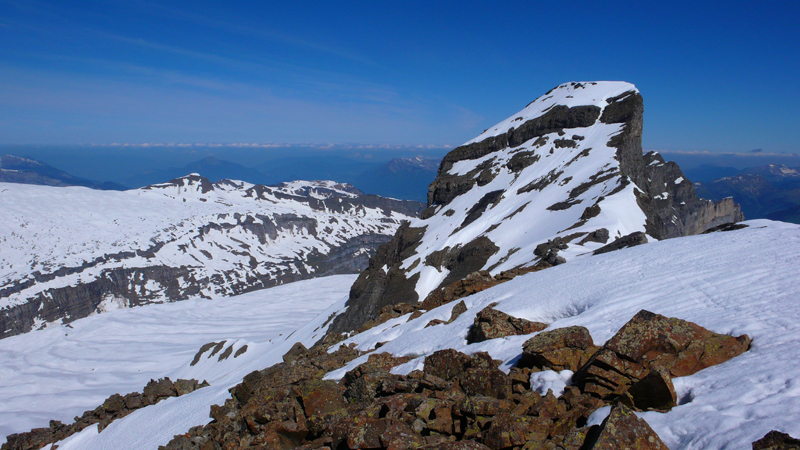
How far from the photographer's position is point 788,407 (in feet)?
21.2

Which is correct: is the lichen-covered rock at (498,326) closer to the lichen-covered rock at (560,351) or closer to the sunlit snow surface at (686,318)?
the sunlit snow surface at (686,318)

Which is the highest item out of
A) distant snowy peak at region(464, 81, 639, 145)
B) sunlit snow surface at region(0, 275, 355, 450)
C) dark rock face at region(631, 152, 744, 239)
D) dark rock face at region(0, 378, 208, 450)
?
distant snowy peak at region(464, 81, 639, 145)

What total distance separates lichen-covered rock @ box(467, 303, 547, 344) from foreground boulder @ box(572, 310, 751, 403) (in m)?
4.67

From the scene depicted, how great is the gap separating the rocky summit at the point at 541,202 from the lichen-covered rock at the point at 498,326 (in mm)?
13682

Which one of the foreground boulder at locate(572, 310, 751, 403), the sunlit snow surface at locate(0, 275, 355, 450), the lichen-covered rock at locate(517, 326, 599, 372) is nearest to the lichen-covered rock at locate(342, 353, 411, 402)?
the lichen-covered rock at locate(517, 326, 599, 372)

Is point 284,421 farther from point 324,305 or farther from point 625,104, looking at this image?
point 324,305

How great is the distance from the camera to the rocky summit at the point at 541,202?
43.3m

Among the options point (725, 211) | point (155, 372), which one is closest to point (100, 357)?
→ point (155, 372)

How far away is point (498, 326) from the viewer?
14.4 meters

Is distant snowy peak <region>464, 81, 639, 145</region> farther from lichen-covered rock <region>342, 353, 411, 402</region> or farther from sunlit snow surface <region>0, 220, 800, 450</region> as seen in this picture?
lichen-covered rock <region>342, 353, 411, 402</region>

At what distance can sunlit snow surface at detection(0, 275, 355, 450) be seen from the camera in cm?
2328

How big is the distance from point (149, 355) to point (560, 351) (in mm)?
104287

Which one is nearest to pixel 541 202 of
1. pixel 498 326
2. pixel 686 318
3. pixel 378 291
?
pixel 378 291

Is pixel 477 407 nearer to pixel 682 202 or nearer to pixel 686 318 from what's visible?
pixel 686 318
